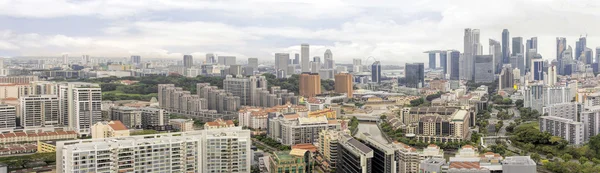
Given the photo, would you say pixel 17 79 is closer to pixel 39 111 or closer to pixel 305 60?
pixel 39 111

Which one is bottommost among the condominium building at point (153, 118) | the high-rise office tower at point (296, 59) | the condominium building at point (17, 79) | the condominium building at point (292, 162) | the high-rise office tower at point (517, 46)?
the condominium building at point (292, 162)

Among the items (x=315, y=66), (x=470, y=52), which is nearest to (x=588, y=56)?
(x=470, y=52)

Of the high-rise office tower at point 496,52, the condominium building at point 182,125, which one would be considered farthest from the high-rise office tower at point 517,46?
the condominium building at point 182,125

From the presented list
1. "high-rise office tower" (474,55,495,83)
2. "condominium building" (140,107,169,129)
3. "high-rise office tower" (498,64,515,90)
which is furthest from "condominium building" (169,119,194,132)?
"high-rise office tower" (474,55,495,83)

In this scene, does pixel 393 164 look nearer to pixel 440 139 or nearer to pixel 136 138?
pixel 136 138

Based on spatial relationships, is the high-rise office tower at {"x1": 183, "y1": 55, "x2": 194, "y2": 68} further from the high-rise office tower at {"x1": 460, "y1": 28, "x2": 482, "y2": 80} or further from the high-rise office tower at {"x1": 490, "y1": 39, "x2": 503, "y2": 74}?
the high-rise office tower at {"x1": 490, "y1": 39, "x2": 503, "y2": 74}

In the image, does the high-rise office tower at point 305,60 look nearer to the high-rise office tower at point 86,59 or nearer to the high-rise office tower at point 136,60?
the high-rise office tower at point 136,60

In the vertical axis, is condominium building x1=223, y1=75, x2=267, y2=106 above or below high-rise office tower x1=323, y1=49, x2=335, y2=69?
below
